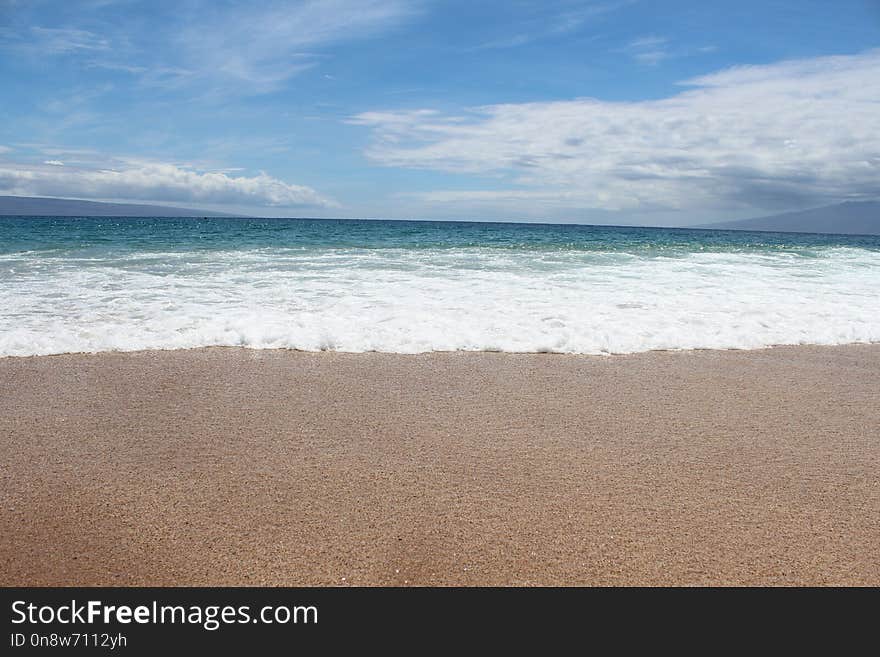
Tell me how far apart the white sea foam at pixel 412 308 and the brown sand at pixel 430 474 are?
710mm

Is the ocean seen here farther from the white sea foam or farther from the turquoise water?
the turquoise water

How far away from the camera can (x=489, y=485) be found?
2.66 m

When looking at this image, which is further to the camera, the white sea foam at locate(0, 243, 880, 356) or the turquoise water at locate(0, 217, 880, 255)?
the turquoise water at locate(0, 217, 880, 255)

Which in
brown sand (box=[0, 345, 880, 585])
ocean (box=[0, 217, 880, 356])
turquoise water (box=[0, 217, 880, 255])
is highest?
turquoise water (box=[0, 217, 880, 255])

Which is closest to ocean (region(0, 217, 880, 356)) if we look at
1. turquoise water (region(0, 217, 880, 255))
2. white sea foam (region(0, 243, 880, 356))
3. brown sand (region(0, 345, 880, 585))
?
white sea foam (region(0, 243, 880, 356))

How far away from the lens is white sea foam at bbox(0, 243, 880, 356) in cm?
508

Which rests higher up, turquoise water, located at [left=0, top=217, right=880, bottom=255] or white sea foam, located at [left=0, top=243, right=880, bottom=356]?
turquoise water, located at [left=0, top=217, right=880, bottom=255]

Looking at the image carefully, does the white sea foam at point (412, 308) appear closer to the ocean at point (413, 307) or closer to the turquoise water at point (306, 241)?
the ocean at point (413, 307)

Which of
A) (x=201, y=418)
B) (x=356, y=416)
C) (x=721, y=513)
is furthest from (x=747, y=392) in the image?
(x=201, y=418)

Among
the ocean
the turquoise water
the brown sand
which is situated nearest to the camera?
the brown sand

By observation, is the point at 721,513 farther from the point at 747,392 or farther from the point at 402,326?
the point at 402,326

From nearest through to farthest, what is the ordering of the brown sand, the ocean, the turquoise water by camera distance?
the brown sand → the ocean → the turquoise water

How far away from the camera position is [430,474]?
2.76 metres

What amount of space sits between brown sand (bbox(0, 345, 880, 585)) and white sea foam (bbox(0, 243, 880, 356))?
710mm
